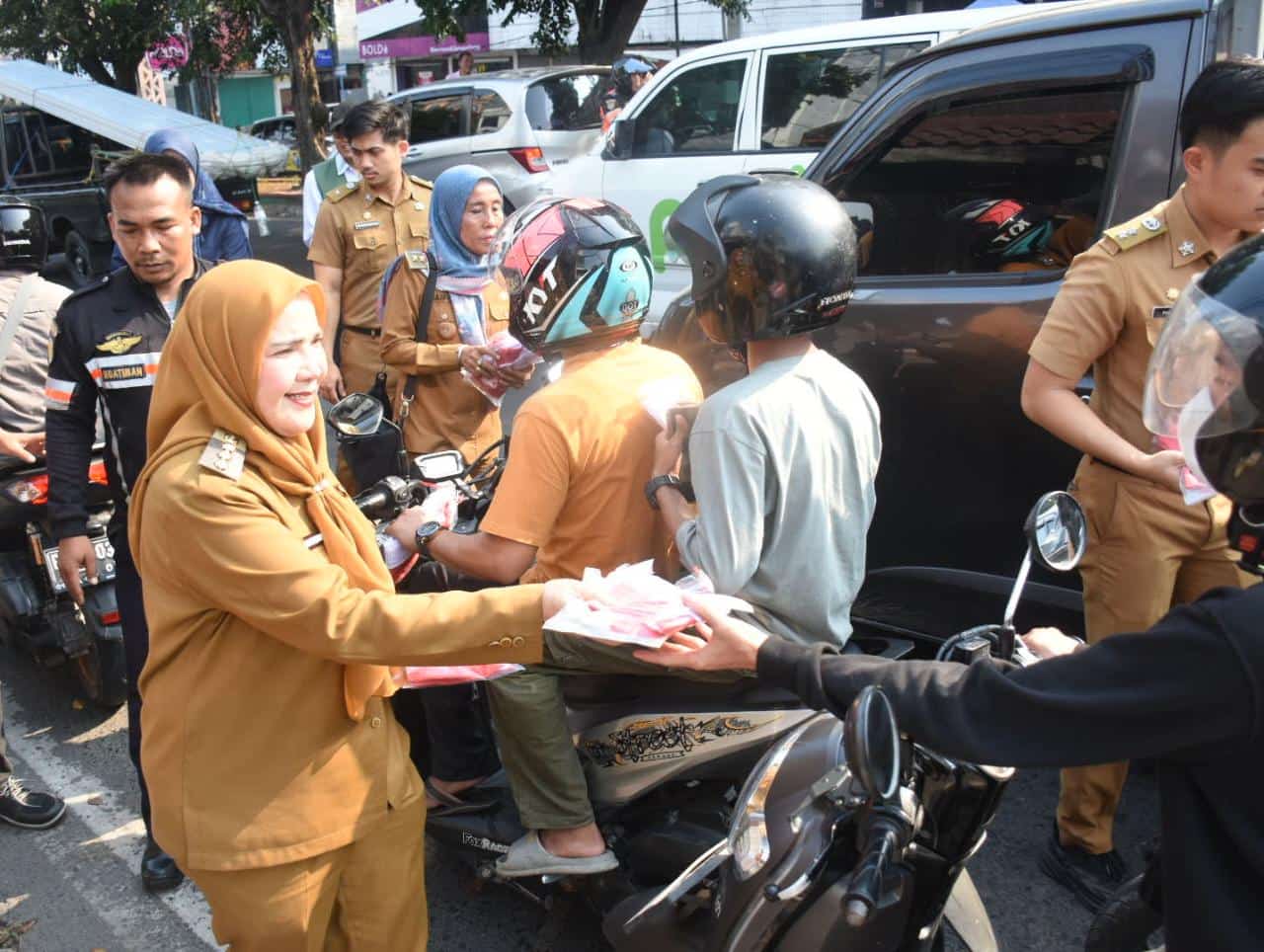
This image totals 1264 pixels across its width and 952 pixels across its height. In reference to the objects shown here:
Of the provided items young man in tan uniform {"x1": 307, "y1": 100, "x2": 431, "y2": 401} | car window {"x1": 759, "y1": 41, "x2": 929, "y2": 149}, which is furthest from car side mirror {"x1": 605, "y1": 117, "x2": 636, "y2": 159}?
young man in tan uniform {"x1": 307, "y1": 100, "x2": 431, "y2": 401}

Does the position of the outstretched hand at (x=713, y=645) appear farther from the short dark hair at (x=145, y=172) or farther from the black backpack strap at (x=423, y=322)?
the black backpack strap at (x=423, y=322)

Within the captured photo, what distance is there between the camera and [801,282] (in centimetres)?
226

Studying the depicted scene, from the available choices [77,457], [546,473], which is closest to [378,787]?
[546,473]

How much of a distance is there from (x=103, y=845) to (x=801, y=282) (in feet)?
9.34

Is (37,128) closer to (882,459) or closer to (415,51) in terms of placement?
(882,459)

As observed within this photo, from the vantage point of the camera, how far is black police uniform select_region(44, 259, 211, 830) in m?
3.12

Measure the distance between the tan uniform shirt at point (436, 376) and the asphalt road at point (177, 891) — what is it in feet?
4.98

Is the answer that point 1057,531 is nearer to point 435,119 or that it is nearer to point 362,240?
point 362,240

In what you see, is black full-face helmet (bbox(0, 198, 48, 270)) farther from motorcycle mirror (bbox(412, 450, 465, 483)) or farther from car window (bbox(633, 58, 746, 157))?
car window (bbox(633, 58, 746, 157))

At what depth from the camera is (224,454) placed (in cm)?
196

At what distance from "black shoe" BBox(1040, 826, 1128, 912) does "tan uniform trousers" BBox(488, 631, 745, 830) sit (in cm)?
140

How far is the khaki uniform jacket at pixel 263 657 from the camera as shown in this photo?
6.28ft

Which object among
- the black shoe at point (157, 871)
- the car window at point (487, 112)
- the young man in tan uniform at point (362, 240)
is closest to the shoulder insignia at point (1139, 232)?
the young man in tan uniform at point (362, 240)

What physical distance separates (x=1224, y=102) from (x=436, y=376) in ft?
8.72
